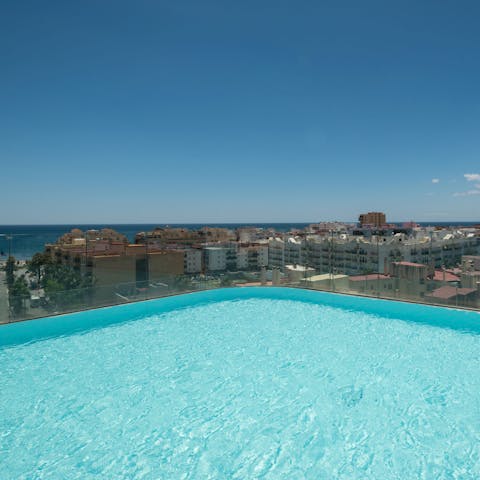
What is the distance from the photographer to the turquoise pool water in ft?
10.4

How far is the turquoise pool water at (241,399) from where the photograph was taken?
3.16 meters

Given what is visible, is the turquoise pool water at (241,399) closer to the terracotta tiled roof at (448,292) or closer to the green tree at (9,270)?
the terracotta tiled roof at (448,292)

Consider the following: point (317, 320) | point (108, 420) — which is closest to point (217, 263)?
point (317, 320)

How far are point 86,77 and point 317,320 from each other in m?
9.20

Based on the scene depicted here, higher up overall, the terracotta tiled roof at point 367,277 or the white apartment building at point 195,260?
the terracotta tiled roof at point 367,277

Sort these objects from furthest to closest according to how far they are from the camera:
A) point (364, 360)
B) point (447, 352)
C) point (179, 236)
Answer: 1. point (179, 236)
2. point (447, 352)
3. point (364, 360)

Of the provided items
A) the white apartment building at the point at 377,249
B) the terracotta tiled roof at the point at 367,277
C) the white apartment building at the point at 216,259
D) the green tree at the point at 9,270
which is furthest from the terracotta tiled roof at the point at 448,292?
the white apartment building at the point at 216,259

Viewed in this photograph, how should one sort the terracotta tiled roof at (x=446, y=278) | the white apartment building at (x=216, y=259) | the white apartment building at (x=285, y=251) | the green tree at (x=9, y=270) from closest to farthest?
the terracotta tiled roof at (x=446, y=278) → the green tree at (x=9, y=270) → the white apartment building at (x=285, y=251) → the white apartment building at (x=216, y=259)

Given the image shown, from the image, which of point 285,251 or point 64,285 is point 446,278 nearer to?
point 64,285

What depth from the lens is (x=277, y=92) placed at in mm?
12773

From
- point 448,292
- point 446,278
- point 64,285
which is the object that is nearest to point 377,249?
point 446,278

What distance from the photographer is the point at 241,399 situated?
14.4 ft

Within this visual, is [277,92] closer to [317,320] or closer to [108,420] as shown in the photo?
[317,320]

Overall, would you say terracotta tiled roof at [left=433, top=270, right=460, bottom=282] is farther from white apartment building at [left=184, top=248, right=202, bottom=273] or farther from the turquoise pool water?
white apartment building at [left=184, top=248, right=202, bottom=273]
